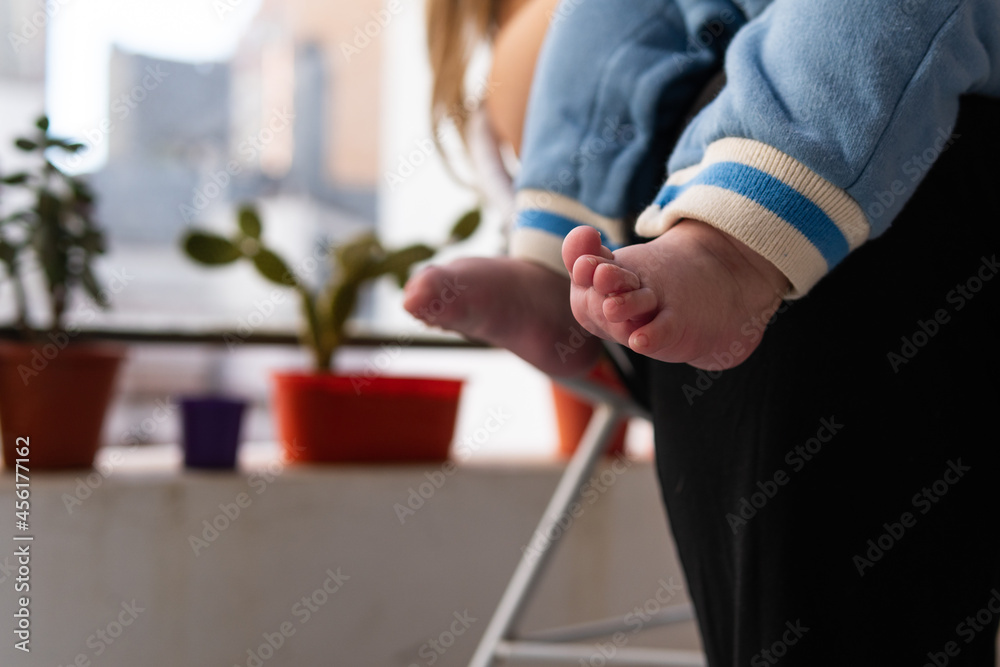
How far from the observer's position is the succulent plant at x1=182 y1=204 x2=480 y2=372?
1073mm

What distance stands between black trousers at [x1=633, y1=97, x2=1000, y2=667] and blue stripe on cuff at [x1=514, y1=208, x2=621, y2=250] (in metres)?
0.13

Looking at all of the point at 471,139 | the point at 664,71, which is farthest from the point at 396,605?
the point at 664,71

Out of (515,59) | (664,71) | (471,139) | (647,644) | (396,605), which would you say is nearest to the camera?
(664,71)

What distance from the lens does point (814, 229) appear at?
0.40m

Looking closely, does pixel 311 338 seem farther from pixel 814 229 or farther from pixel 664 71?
pixel 814 229

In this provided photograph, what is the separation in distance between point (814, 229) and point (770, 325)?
7cm
